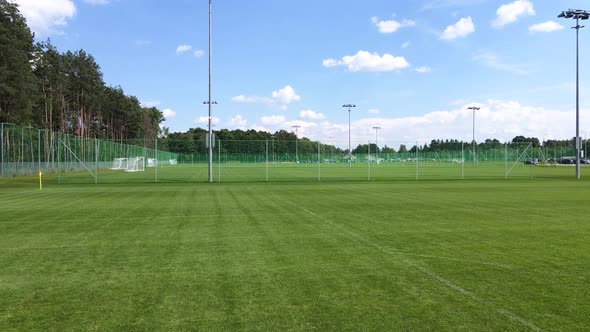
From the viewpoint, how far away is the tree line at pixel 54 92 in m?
42.2

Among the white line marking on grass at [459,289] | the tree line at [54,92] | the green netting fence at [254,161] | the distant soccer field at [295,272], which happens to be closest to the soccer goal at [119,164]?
the green netting fence at [254,161]

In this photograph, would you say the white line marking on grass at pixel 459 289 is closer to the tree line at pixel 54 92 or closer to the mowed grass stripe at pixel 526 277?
the mowed grass stripe at pixel 526 277

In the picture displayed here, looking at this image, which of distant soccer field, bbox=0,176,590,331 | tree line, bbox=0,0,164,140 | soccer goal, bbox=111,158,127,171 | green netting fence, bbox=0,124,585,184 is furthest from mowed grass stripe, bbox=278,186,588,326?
soccer goal, bbox=111,158,127,171

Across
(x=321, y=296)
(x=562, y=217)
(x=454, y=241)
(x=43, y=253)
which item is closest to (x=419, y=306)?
(x=321, y=296)

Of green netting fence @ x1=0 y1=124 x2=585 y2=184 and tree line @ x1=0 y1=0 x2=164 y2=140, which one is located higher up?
tree line @ x1=0 y1=0 x2=164 y2=140

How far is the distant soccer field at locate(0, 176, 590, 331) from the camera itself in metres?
4.93

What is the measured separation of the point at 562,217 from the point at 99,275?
12.2m

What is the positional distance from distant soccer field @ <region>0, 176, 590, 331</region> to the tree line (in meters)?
35.7

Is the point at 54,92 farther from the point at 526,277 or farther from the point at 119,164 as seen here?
the point at 526,277

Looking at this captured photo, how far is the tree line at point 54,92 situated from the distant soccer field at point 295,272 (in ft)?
117

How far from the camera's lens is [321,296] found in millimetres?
5660

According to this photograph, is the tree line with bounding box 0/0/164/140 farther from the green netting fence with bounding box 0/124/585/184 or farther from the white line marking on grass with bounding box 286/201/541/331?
the white line marking on grass with bounding box 286/201/541/331

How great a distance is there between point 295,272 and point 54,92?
63211 mm

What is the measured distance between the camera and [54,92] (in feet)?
197
